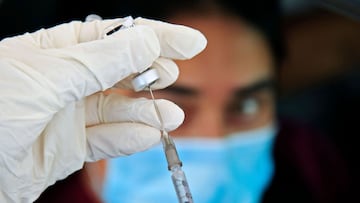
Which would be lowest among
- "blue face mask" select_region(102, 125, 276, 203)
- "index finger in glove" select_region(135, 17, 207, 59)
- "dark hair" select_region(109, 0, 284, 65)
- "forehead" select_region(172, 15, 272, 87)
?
"blue face mask" select_region(102, 125, 276, 203)

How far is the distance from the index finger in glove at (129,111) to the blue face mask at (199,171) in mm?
505

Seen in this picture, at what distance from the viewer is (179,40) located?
75 cm

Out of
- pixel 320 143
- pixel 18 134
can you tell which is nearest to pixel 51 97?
pixel 18 134

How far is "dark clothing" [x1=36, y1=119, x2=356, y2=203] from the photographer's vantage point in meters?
1.58

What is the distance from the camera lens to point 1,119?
72 centimetres

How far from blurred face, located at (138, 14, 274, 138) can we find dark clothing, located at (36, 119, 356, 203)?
0.59 feet

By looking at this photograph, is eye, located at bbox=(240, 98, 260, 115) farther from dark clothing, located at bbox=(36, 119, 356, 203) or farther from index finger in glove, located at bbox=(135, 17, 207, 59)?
index finger in glove, located at bbox=(135, 17, 207, 59)

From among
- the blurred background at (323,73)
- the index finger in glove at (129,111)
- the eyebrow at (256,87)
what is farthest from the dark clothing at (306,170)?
the index finger in glove at (129,111)

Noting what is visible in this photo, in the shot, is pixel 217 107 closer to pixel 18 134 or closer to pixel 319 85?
pixel 319 85

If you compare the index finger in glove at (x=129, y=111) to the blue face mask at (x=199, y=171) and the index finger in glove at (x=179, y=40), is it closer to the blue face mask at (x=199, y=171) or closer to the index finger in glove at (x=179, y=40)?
the index finger in glove at (x=179, y=40)

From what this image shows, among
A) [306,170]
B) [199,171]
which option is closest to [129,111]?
[199,171]

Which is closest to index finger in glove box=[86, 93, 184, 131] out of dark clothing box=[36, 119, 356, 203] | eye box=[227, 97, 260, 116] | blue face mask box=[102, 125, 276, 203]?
blue face mask box=[102, 125, 276, 203]

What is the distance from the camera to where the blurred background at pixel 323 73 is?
5.65ft

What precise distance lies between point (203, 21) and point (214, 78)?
12 cm
